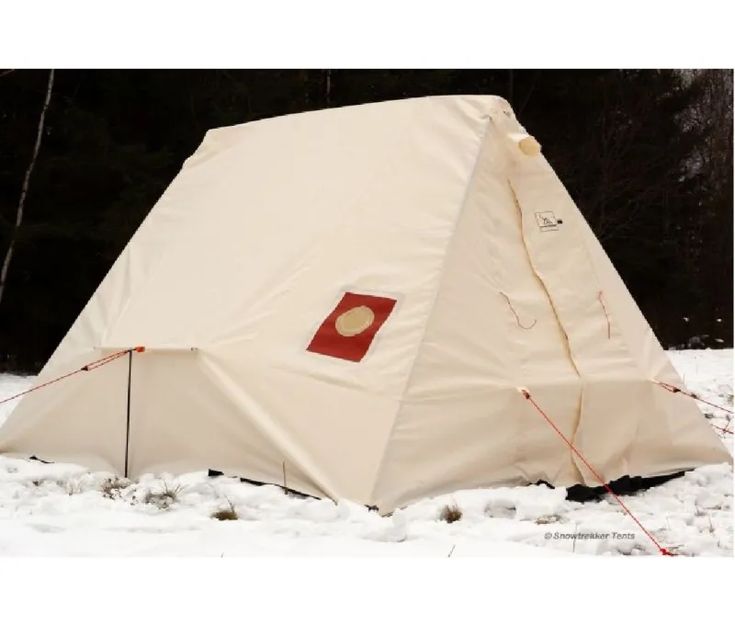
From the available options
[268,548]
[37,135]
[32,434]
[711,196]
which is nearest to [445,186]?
[268,548]

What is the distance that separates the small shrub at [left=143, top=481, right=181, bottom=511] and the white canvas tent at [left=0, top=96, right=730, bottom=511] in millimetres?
319

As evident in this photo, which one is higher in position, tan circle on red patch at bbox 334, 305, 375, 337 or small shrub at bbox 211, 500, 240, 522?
tan circle on red patch at bbox 334, 305, 375, 337

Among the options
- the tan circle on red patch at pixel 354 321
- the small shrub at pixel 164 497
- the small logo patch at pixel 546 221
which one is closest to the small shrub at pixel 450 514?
the tan circle on red patch at pixel 354 321

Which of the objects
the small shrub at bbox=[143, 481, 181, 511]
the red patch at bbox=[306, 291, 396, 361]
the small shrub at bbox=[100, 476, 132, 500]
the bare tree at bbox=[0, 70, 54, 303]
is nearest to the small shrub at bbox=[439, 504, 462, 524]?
the red patch at bbox=[306, 291, 396, 361]

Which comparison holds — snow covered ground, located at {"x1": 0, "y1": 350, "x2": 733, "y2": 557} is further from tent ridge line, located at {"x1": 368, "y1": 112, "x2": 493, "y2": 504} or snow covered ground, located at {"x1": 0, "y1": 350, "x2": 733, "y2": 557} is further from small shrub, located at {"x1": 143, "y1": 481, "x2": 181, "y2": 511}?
tent ridge line, located at {"x1": 368, "y1": 112, "x2": 493, "y2": 504}

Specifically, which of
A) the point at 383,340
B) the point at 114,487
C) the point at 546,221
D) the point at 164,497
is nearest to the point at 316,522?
the point at 164,497

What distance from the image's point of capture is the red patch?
3807 mm

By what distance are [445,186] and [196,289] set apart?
1372 mm

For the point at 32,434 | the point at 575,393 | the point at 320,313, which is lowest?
the point at 32,434

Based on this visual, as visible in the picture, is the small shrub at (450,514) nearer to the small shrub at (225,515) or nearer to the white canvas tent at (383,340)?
the white canvas tent at (383,340)

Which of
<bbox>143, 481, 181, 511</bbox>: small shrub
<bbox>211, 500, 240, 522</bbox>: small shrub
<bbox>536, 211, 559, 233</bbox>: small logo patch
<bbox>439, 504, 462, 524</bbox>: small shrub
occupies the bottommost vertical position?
<bbox>143, 481, 181, 511</bbox>: small shrub

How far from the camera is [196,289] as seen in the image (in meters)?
4.48

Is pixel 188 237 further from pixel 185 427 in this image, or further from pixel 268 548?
pixel 268 548

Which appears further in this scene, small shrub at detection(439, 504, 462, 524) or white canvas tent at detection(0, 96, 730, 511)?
white canvas tent at detection(0, 96, 730, 511)
